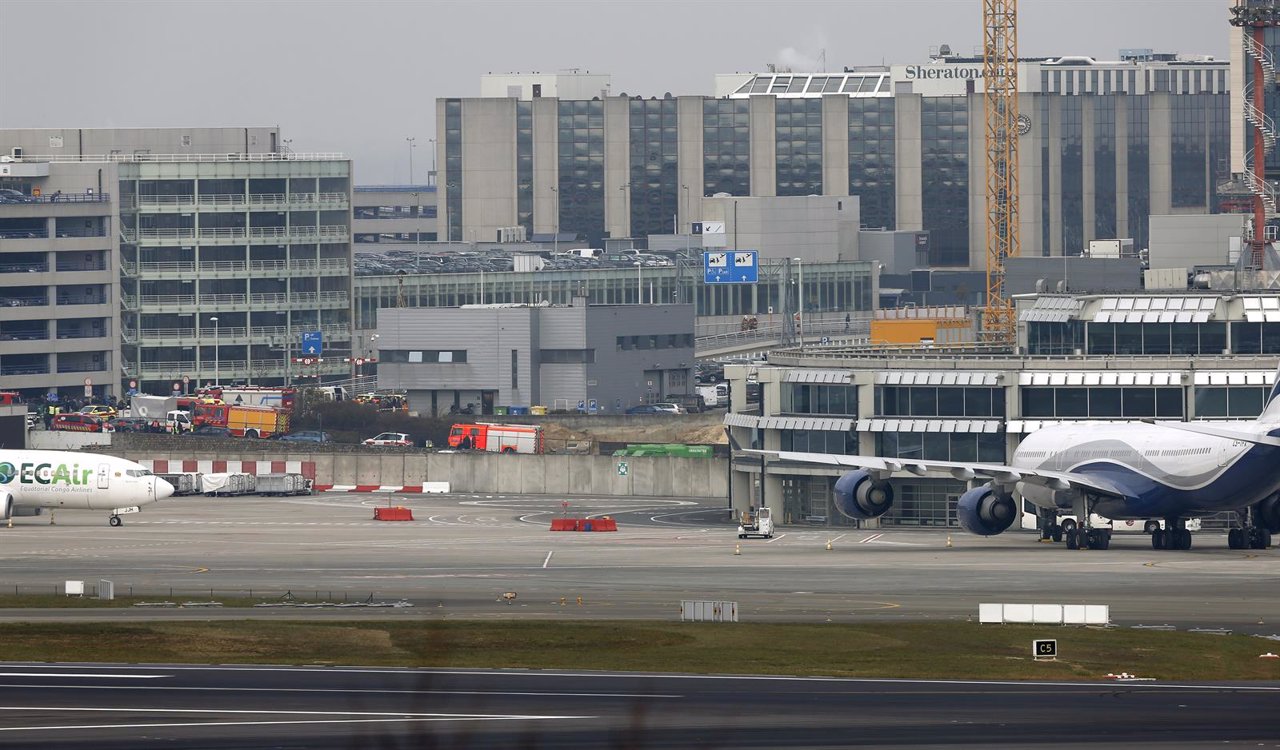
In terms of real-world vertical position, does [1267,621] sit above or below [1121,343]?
below

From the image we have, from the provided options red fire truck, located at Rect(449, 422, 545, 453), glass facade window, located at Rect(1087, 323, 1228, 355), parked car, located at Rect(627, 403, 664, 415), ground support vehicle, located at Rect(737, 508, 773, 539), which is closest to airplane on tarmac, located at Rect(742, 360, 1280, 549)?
ground support vehicle, located at Rect(737, 508, 773, 539)

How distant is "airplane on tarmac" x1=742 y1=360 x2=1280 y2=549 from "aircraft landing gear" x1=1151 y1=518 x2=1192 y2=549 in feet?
0.14

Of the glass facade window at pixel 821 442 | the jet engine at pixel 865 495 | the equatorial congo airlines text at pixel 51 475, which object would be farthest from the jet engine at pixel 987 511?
the equatorial congo airlines text at pixel 51 475

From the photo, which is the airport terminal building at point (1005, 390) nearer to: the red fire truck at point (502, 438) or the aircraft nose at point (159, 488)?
the aircraft nose at point (159, 488)

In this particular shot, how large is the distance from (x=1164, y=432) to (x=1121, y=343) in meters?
28.2

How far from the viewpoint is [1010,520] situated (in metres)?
98.1

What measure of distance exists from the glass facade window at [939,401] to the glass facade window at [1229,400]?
33.9 ft

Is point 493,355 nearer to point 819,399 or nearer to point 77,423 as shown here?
point 77,423

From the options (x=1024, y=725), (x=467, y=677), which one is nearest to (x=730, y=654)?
(x=467, y=677)

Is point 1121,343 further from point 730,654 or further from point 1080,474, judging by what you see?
point 730,654

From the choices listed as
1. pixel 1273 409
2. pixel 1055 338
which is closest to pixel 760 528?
pixel 1055 338

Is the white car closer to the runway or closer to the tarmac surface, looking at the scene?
the tarmac surface

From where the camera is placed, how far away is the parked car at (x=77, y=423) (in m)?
168

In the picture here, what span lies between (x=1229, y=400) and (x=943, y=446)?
49.4 feet
